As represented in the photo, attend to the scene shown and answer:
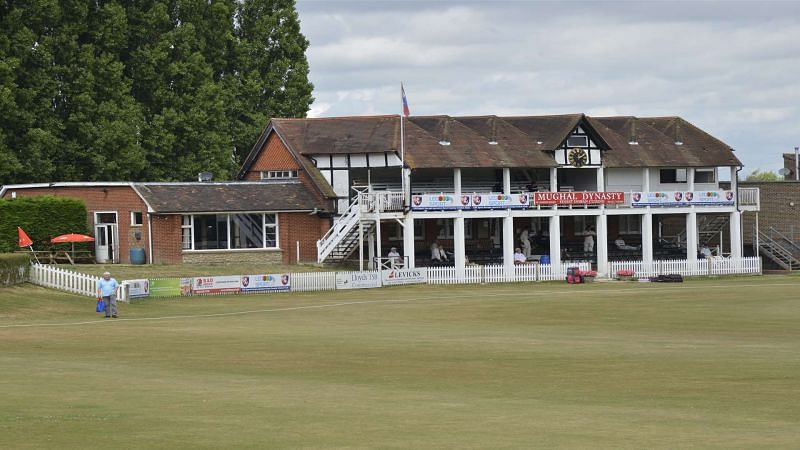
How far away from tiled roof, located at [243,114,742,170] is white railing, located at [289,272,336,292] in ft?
36.4

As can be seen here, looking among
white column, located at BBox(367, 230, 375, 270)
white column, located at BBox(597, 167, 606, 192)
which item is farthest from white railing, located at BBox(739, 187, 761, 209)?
white column, located at BBox(367, 230, 375, 270)

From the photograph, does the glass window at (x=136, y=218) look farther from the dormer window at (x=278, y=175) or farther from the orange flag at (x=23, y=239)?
the dormer window at (x=278, y=175)

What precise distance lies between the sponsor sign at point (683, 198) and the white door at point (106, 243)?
2619cm

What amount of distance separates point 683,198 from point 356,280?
21.0m

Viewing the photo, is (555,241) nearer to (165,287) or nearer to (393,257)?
(393,257)

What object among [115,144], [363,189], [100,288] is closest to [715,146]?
[363,189]

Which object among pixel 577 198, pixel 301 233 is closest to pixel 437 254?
pixel 301 233

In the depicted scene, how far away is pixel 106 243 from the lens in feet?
206

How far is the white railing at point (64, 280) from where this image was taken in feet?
154

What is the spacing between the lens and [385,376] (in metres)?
24.6

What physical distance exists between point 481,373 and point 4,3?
45.9 m

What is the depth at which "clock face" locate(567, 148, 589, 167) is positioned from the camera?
69375 millimetres

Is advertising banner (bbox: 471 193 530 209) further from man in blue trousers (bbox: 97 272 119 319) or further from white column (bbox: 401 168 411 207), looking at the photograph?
man in blue trousers (bbox: 97 272 119 319)

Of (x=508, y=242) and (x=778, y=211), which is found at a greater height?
(x=778, y=211)
